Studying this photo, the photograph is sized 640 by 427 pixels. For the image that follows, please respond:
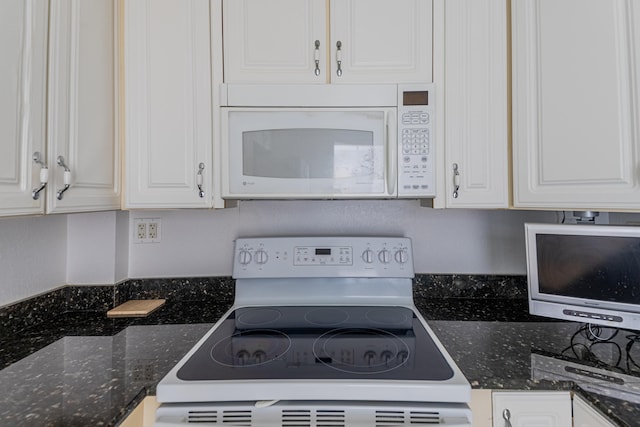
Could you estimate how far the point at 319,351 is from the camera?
3.20 feet

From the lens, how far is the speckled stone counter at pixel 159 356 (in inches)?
28.3

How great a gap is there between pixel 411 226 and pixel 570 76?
0.78m

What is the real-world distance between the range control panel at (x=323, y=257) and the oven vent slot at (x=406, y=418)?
60 cm

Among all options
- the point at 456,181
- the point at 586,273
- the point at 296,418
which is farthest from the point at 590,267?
the point at 296,418

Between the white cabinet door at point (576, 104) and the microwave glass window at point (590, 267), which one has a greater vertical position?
the white cabinet door at point (576, 104)

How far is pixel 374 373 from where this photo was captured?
850 mm

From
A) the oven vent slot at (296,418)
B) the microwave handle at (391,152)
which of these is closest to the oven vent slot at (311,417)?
the oven vent slot at (296,418)

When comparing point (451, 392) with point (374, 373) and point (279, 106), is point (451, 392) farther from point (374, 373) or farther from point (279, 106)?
point (279, 106)

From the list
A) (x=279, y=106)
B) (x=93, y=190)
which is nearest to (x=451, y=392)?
(x=279, y=106)

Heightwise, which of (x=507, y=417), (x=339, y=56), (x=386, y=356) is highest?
(x=339, y=56)

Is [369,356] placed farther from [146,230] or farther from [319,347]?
[146,230]

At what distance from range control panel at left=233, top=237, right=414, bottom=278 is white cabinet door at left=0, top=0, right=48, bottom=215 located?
2.31 ft

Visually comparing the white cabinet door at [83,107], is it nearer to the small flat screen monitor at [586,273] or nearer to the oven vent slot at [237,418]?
the oven vent slot at [237,418]

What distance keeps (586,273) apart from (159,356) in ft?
4.34
